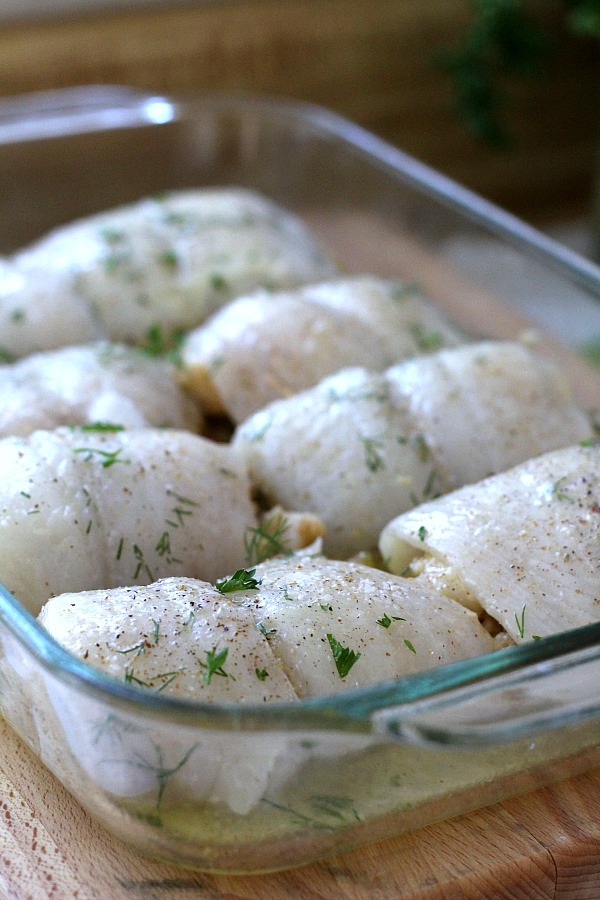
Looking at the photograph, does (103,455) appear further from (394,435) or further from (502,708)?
(502,708)

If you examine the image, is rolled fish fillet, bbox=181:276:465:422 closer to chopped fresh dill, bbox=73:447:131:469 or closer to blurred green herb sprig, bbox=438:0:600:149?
chopped fresh dill, bbox=73:447:131:469

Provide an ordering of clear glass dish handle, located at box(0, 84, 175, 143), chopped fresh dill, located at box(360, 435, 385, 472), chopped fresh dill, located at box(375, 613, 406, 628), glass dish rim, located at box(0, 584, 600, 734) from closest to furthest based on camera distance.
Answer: glass dish rim, located at box(0, 584, 600, 734)
chopped fresh dill, located at box(375, 613, 406, 628)
chopped fresh dill, located at box(360, 435, 385, 472)
clear glass dish handle, located at box(0, 84, 175, 143)

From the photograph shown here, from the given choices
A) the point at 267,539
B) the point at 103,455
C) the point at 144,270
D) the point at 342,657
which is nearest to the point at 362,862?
the point at 342,657

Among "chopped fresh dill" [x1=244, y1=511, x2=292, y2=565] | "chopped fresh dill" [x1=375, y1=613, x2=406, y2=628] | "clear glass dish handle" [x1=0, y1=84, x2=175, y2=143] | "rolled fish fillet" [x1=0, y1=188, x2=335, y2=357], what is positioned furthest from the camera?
"clear glass dish handle" [x1=0, y1=84, x2=175, y2=143]

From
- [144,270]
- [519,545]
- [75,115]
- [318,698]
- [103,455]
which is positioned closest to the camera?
[318,698]

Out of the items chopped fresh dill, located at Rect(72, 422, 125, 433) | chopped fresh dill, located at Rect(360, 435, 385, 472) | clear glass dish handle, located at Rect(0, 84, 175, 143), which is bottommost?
chopped fresh dill, located at Rect(360, 435, 385, 472)

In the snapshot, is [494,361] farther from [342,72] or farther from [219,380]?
[342,72]

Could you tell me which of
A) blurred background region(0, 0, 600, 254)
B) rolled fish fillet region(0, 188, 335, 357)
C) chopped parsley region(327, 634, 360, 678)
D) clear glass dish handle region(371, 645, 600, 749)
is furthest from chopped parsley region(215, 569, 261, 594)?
blurred background region(0, 0, 600, 254)
